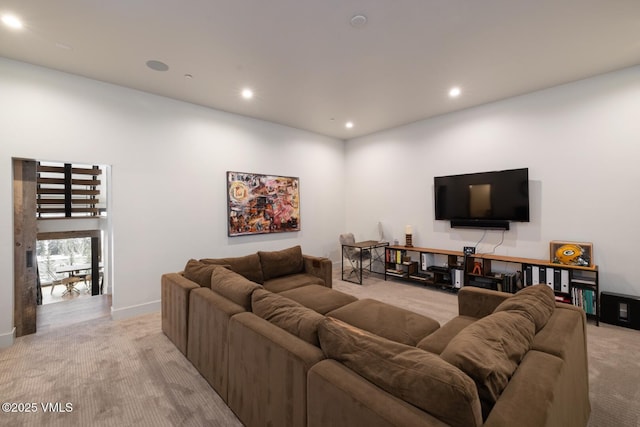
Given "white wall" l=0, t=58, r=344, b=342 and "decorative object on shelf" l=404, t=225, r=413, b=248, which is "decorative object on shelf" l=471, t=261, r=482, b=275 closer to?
"decorative object on shelf" l=404, t=225, r=413, b=248

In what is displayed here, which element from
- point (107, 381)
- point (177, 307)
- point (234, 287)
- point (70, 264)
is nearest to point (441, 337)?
point (234, 287)

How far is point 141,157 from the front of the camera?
379cm

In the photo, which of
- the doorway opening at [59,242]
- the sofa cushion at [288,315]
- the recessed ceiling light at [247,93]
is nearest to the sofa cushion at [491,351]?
the sofa cushion at [288,315]

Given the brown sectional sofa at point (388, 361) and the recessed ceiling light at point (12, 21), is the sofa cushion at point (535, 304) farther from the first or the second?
the recessed ceiling light at point (12, 21)

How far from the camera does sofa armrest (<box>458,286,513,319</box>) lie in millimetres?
2287

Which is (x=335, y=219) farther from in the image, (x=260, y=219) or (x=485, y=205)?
(x=485, y=205)

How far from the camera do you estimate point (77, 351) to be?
2771 millimetres

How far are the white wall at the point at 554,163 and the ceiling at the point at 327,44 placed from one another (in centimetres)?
32

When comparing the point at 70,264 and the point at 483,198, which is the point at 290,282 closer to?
the point at 483,198

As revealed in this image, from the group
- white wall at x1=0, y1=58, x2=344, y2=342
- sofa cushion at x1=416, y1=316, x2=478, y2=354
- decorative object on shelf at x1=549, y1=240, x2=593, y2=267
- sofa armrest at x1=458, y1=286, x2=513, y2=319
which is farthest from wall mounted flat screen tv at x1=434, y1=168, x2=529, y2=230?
white wall at x1=0, y1=58, x2=344, y2=342

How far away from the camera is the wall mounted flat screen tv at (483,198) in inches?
160

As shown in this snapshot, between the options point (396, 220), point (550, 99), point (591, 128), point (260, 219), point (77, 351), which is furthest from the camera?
point (396, 220)

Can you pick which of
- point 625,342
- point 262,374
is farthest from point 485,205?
point 262,374

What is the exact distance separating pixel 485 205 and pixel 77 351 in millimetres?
5526
